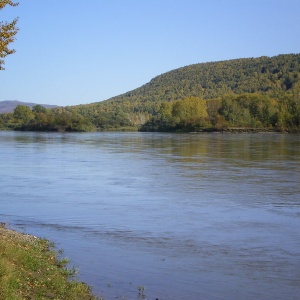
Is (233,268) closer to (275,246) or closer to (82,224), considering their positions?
(275,246)

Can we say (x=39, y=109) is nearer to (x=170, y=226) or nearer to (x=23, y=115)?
(x=23, y=115)

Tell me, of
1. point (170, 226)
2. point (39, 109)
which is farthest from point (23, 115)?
point (170, 226)

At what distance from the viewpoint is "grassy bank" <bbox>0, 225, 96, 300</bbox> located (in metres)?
8.62

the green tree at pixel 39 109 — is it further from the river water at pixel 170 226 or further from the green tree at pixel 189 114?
the river water at pixel 170 226

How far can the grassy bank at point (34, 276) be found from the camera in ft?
28.3

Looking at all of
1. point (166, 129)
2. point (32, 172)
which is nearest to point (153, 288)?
point (32, 172)

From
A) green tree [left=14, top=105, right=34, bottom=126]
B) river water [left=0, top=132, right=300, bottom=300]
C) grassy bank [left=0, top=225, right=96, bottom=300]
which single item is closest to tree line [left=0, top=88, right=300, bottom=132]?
green tree [left=14, top=105, right=34, bottom=126]

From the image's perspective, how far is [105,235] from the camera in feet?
50.8

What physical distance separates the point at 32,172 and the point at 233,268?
74.6 ft

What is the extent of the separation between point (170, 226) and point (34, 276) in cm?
750

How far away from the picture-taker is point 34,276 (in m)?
9.88

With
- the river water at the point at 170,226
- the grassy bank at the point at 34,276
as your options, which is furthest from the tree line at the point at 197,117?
the grassy bank at the point at 34,276

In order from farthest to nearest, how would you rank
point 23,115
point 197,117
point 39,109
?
point 39,109 → point 23,115 → point 197,117

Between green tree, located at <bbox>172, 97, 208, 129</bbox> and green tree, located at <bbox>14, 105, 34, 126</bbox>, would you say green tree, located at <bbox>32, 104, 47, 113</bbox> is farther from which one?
green tree, located at <bbox>172, 97, 208, 129</bbox>
